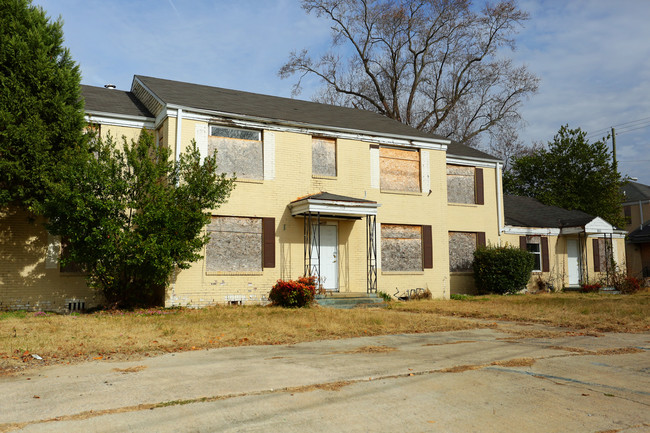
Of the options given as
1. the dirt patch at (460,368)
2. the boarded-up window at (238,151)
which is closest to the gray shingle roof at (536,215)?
the boarded-up window at (238,151)

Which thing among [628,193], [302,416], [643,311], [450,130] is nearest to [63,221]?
[302,416]

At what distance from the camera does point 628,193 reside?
4425cm

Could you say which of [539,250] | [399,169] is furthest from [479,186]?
[399,169]

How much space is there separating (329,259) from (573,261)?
43.8ft

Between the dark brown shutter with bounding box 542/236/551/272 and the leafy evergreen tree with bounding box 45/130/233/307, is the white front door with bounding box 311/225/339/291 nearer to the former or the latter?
the leafy evergreen tree with bounding box 45/130/233/307

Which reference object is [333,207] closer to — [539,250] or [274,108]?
[274,108]

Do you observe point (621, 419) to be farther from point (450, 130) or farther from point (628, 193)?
point (628, 193)

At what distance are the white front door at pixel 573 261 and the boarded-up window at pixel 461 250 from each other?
5760 millimetres

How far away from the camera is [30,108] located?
13430mm

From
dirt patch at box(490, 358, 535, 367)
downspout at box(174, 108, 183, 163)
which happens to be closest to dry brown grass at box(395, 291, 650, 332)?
dirt patch at box(490, 358, 535, 367)

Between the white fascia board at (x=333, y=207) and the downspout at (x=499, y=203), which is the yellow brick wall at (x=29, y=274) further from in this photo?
the downspout at (x=499, y=203)

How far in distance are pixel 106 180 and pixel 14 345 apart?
5394 mm

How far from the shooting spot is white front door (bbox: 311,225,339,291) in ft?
57.2

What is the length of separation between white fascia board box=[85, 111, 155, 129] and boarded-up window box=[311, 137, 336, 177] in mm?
5173
